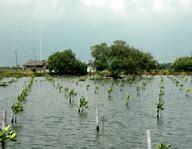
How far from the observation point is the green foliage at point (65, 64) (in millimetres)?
151375

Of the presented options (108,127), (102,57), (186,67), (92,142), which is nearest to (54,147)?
(92,142)

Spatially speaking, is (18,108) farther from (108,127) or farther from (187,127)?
(187,127)

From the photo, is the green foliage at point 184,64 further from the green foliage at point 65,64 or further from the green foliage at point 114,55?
the green foliage at point 65,64

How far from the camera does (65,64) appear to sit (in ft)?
497

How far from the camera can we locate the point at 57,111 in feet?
145

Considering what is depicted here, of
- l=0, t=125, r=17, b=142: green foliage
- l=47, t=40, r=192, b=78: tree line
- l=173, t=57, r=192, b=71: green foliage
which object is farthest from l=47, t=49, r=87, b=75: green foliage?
l=0, t=125, r=17, b=142: green foliage

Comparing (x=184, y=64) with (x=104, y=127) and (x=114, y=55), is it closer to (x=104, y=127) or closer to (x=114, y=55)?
(x=114, y=55)

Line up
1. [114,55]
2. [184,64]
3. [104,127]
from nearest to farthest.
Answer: [104,127]
[114,55]
[184,64]

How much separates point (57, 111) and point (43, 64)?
153 metres

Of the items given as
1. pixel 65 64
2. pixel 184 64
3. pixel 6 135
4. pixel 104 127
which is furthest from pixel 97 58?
pixel 6 135

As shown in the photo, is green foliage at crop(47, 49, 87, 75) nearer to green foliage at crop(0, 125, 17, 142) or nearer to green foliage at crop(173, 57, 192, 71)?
green foliage at crop(173, 57, 192, 71)

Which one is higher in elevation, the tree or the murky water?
the tree

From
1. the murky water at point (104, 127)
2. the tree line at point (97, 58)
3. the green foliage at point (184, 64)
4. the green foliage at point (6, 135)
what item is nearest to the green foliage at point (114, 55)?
the tree line at point (97, 58)

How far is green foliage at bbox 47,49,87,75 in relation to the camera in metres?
151
